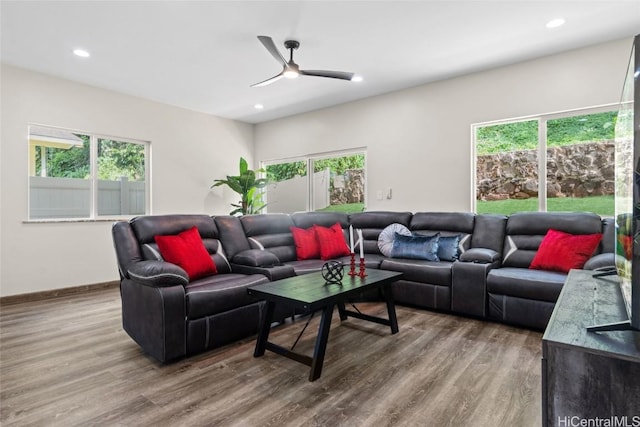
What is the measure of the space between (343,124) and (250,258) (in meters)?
3.05

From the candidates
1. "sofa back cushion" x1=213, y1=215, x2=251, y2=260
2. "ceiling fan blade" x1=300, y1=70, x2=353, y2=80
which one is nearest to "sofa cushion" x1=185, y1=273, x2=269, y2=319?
"sofa back cushion" x1=213, y1=215, x2=251, y2=260

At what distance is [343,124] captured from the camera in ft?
17.5

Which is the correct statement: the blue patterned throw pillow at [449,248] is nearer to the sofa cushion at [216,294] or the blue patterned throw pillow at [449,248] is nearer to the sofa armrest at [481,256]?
the sofa armrest at [481,256]

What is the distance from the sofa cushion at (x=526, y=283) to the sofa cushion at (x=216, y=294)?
6.80ft

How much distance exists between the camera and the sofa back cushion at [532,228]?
3.11m

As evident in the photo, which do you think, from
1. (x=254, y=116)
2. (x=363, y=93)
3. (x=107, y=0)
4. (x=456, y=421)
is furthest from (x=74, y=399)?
(x=254, y=116)

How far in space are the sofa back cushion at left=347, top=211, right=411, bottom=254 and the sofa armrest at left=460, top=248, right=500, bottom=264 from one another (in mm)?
1003

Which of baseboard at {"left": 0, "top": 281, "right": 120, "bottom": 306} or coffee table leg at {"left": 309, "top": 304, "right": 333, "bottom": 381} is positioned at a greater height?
coffee table leg at {"left": 309, "top": 304, "right": 333, "bottom": 381}

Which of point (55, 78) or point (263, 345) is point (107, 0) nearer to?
point (55, 78)

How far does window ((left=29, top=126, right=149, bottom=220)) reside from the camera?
4141mm

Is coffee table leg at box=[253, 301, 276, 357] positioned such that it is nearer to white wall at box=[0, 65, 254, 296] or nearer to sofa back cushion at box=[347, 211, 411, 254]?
sofa back cushion at box=[347, 211, 411, 254]

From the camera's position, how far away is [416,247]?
3.75m

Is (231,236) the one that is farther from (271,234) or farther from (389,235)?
(389,235)

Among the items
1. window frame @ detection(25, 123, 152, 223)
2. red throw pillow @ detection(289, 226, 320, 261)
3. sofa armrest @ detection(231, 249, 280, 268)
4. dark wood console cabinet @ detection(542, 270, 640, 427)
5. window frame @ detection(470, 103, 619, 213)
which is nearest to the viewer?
dark wood console cabinet @ detection(542, 270, 640, 427)
